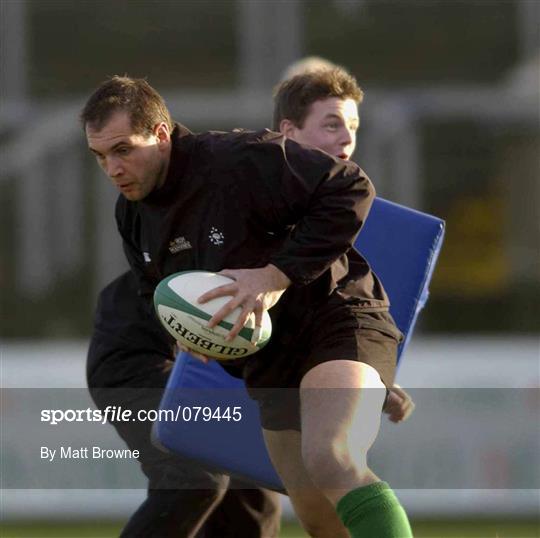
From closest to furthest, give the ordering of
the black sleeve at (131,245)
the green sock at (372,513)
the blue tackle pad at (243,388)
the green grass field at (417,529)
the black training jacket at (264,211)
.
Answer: the green sock at (372,513) < the black training jacket at (264,211) < the black sleeve at (131,245) < the blue tackle pad at (243,388) < the green grass field at (417,529)

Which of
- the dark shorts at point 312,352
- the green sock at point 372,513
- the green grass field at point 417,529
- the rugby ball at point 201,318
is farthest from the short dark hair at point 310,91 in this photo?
the green grass field at point 417,529

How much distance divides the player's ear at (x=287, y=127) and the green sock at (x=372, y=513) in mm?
1555

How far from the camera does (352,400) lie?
413cm

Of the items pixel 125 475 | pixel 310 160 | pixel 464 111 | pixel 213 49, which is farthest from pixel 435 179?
pixel 310 160

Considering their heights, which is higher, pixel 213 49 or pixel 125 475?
pixel 213 49

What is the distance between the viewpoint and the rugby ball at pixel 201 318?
4.16m

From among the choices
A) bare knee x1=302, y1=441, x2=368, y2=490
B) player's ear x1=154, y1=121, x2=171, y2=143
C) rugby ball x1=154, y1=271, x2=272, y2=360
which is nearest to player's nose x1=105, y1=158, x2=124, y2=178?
player's ear x1=154, y1=121, x2=171, y2=143

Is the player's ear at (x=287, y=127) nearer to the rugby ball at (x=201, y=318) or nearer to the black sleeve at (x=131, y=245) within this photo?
the black sleeve at (x=131, y=245)

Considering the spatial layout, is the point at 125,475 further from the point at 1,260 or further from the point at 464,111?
the point at 464,111

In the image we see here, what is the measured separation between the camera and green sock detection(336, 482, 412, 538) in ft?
13.1

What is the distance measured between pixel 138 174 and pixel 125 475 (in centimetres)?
493

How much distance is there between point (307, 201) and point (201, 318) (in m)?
0.47

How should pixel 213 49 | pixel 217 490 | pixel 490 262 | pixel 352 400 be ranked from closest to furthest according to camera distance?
pixel 352 400, pixel 217 490, pixel 490 262, pixel 213 49

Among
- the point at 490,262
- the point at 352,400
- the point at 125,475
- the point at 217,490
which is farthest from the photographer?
the point at 490,262
